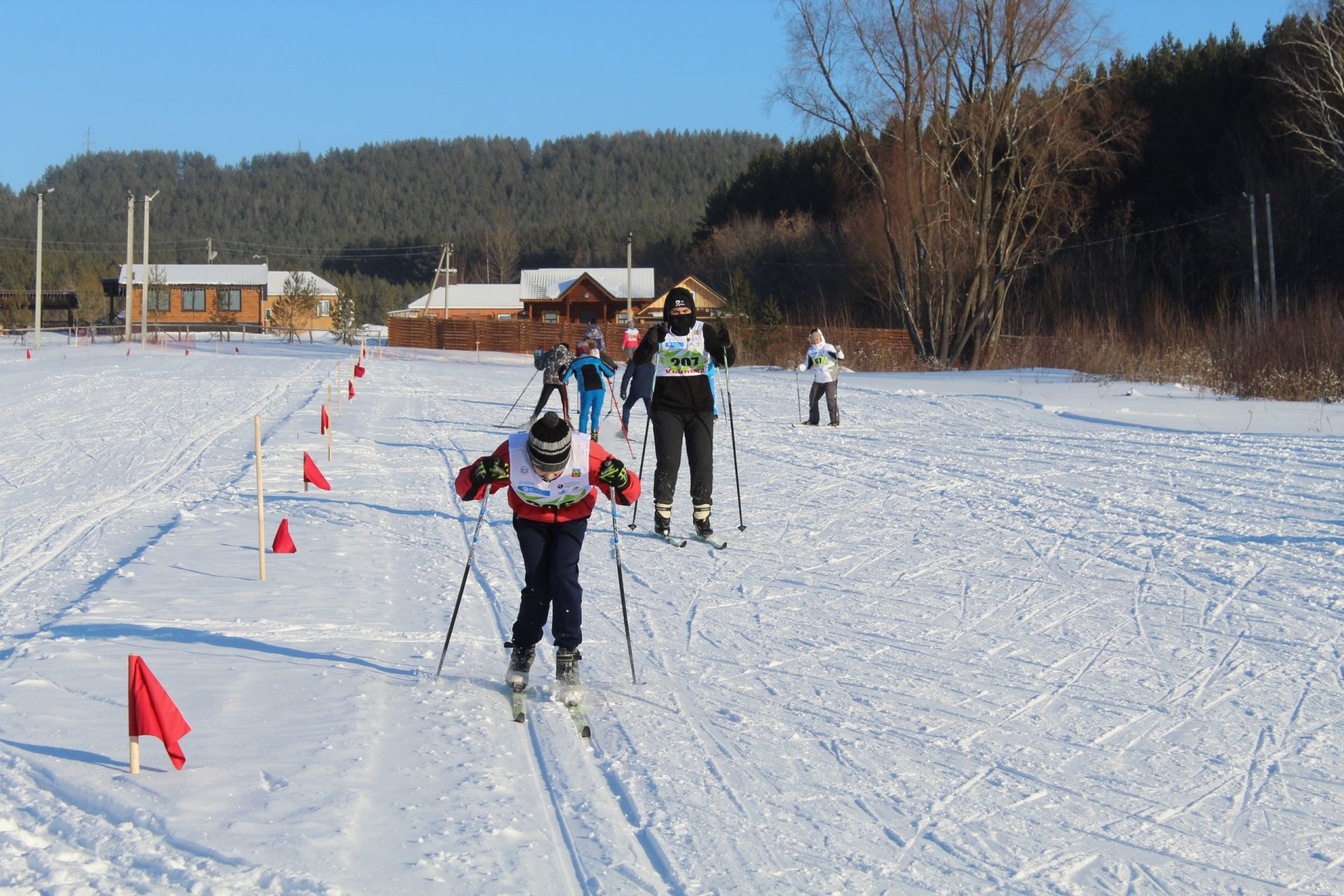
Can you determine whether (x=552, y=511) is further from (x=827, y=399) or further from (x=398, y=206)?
(x=398, y=206)

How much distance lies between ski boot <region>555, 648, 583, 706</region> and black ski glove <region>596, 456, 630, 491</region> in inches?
30.7

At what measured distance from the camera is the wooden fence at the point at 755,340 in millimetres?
40844

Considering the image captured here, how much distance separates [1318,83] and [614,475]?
1471 inches

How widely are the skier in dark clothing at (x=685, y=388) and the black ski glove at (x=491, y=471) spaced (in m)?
3.79

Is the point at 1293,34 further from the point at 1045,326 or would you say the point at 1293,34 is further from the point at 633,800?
the point at 633,800

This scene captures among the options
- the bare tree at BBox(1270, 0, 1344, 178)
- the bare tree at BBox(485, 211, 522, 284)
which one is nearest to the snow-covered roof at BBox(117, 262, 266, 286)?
the bare tree at BBox(485, 211, 522, 284)

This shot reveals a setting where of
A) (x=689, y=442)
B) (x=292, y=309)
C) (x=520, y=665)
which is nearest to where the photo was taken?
(x=520, y=665)

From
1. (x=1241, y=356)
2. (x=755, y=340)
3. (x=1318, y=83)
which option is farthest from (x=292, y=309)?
(x=1241, y=356)

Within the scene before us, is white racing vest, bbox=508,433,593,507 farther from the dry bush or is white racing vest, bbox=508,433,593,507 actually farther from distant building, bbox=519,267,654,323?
distant building, bbox=519,267,654,323

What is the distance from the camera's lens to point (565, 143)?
628 feet

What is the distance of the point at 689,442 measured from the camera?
9.38 m

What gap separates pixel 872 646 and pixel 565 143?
191907 millimetres

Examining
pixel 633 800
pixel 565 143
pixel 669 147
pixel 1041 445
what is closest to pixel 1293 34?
pixel 1041 445

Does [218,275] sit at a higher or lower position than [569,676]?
higher
